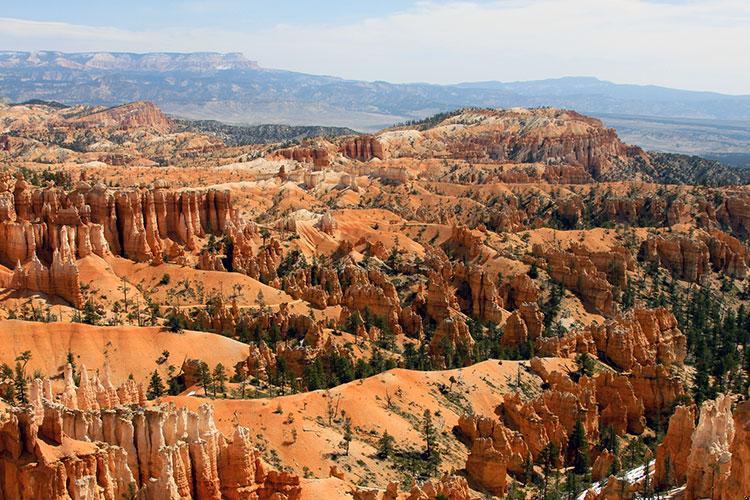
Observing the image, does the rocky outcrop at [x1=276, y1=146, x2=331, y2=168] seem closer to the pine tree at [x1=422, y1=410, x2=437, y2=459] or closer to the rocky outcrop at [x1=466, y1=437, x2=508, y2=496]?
the pine tree at [x1=422, y1=410, x2=437, y2=459]

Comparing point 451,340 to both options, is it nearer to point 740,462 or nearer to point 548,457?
point 548,457

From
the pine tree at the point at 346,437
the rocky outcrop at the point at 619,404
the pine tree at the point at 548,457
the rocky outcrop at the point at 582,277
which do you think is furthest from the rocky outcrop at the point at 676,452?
the rocky outcrop at the point at 582,277

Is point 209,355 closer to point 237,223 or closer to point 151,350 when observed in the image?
point 151,350

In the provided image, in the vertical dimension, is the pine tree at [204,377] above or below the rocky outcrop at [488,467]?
above

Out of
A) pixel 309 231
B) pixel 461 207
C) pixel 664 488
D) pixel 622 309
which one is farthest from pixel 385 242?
pixel 664 488

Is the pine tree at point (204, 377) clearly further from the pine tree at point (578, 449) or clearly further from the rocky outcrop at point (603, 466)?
the rocky outcrop at point (603, 466)
